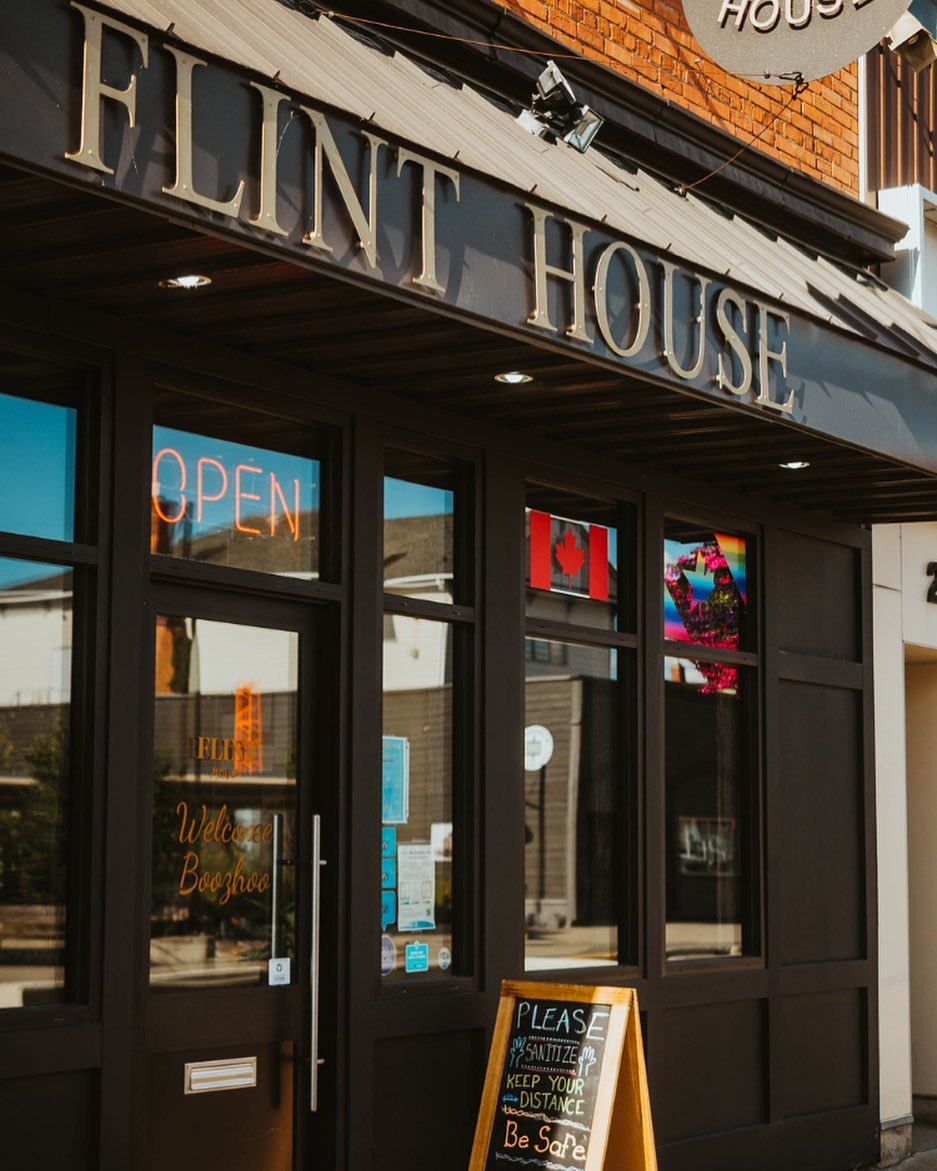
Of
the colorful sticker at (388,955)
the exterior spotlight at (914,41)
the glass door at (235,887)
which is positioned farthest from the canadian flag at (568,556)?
the exterior spotlight at (914,41)

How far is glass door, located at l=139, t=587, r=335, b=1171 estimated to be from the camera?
6.29m

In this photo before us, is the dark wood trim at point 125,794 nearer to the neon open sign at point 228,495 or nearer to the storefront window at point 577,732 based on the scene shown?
the neon open sign at point 228,495

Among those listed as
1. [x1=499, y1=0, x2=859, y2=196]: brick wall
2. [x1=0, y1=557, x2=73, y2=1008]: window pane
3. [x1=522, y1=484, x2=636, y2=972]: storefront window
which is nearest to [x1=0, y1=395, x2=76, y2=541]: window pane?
[x1=0, y1=557, x2=73, y2=1008]: window pane

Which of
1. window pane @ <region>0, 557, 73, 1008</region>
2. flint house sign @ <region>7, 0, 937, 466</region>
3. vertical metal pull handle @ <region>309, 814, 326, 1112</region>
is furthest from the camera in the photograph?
vertical metal pull handle @ <region>309, 814, 326, 1112</region>

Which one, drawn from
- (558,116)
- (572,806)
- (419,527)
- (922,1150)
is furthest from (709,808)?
(558,116)

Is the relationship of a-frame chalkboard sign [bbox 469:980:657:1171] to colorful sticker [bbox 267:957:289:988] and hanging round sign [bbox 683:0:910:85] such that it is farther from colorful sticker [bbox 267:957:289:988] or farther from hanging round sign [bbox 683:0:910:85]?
hanging round sign [bbox 683:0:910:85]

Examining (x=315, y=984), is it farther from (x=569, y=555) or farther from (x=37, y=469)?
(x=569, y=555)

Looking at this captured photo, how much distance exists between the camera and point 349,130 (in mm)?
5293

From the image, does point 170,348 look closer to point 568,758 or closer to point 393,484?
point 393,484

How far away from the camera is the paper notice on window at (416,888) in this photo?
726 centimetres

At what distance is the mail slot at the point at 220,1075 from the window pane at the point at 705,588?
11.2ft

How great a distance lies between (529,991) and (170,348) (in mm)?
3088

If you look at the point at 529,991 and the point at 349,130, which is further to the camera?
the point at 529,991

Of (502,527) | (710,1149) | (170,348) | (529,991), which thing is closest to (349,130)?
(170,348)
